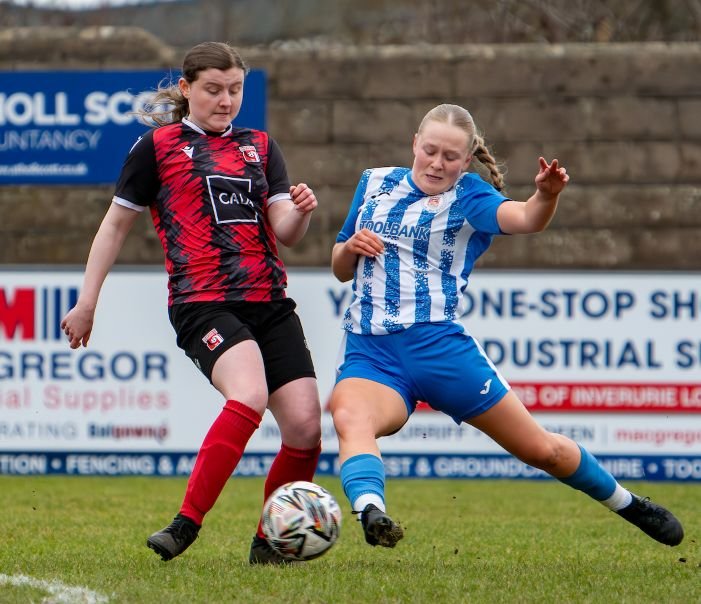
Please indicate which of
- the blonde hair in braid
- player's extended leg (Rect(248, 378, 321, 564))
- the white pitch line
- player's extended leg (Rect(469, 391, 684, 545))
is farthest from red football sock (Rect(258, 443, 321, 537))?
the blonde hair in braid

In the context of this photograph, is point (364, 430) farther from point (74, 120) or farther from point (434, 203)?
point (74, 120)

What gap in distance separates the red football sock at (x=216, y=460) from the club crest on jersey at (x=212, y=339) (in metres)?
0.23

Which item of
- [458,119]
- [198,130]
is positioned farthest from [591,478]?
[198,130]

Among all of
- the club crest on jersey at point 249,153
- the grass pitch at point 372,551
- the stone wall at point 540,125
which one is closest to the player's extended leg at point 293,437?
the grass pitch at point 372,551

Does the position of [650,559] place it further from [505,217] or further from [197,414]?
[197,414]

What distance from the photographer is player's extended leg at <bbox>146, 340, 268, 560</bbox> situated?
5.12 meters

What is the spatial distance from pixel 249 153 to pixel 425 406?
15.6 ft

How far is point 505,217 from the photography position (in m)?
5.00

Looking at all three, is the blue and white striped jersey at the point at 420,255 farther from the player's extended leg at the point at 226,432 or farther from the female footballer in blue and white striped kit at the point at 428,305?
the player's extended leg at the point at 226,432

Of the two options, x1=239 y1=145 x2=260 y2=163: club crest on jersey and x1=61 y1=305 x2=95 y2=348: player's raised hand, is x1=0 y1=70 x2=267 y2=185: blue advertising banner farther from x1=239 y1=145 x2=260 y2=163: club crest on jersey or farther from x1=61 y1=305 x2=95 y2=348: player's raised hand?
x1=61 y1=305 x2=95 y2=348: player's raised hand

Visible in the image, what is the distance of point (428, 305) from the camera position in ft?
16.9

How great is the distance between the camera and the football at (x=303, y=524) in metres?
5.00

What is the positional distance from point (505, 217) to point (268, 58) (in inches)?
235

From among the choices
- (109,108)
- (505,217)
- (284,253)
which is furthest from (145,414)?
(505,217)
